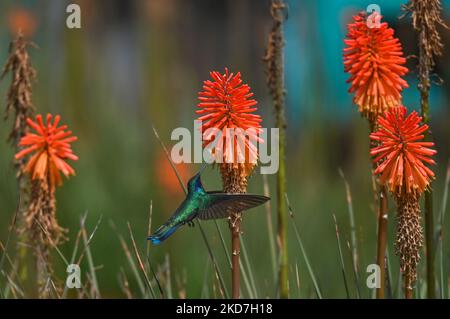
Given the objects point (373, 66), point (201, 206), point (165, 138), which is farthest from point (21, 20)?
point (201, 206)

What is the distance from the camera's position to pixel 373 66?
1.67 m

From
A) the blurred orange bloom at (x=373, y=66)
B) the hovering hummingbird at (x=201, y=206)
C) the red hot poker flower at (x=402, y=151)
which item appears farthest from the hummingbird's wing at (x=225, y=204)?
the blurred orange bloom at (x=373, y=66)

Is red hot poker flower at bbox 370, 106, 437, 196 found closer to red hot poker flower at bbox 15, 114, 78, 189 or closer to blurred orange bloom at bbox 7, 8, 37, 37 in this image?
red hot poker flower at bbox 15, 114, 78, 189

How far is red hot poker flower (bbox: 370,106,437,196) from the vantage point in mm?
1526

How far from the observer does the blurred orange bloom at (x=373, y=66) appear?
1.65 m

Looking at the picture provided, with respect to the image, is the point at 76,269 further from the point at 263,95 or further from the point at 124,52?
the point at 124,52

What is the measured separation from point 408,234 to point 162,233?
47cm

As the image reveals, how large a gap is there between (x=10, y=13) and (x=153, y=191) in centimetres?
108

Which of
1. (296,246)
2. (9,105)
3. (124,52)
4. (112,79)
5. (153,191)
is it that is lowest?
(296,246)

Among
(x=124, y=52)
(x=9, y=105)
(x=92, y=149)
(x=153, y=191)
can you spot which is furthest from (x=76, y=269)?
(x=124, y=52)

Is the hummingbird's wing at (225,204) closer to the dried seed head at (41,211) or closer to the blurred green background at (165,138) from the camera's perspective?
the dried seed head at (41,211)

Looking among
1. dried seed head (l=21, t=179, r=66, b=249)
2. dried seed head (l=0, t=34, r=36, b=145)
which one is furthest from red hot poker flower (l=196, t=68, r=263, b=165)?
dried seed head (l=0, t=34, r=36, b=145)

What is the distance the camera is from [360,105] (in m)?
1.68

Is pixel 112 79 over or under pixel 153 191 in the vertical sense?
over
